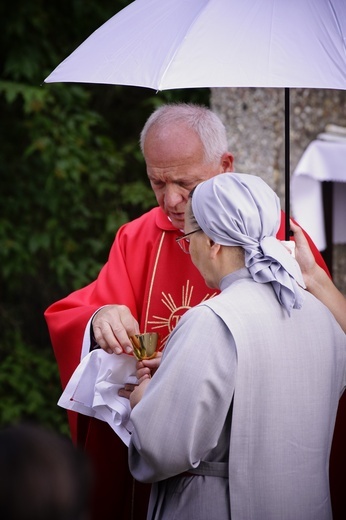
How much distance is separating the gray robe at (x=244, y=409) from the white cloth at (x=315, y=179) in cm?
235

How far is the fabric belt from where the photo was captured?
2580 millimetres

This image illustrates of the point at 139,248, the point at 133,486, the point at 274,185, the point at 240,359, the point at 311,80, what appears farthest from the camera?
the point at 274,185

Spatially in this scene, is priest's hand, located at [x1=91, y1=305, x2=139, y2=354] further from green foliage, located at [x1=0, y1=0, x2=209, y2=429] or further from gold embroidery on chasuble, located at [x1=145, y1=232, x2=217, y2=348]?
green foliage, located at [x1=0, y1=0, x2=209, y2=429]

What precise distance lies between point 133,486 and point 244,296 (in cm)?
130

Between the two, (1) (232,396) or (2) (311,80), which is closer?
(1) (232,396)

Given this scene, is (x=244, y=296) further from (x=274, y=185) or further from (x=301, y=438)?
(x=274, y=185)

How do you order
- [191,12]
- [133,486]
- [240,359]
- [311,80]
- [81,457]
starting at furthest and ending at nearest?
[133,486]
[191,12]
[311,80]
[240,359]
[81,457]

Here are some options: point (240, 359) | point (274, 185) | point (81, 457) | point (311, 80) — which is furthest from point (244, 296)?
point (274, 185)

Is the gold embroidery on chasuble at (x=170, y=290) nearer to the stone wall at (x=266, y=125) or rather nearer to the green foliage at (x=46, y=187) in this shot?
the stone wall at (x=266, y=125)

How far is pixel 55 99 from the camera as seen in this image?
21.5 feet

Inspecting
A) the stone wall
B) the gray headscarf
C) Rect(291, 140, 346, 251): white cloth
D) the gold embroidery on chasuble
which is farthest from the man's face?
the stone wall

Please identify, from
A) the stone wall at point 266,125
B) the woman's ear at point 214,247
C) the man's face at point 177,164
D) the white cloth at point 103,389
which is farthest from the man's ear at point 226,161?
the stone wall at point 266,125

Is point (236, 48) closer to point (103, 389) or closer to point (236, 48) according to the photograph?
point (236, 48)

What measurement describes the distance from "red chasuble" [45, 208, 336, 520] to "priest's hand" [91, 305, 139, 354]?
0.23 meters
